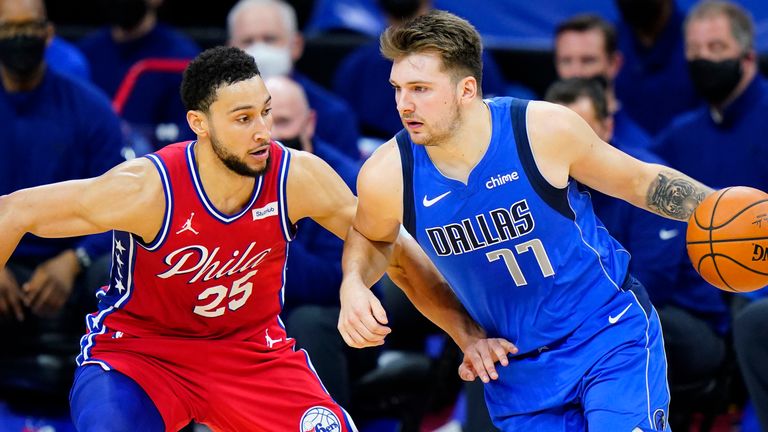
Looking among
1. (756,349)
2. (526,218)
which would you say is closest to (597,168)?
(526,218)

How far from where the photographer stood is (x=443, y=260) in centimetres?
469

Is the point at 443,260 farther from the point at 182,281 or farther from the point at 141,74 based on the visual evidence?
the point at 141,74

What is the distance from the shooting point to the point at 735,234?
462 cm

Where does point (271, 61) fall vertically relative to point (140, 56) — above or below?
below

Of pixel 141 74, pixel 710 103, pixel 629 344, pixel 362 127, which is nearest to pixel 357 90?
pixel 362 127

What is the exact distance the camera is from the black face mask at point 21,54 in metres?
6.76

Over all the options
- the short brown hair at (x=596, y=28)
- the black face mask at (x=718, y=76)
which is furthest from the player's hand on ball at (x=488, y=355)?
the short brown hair at (x=596, y=28)

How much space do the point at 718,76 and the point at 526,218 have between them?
3.00 m

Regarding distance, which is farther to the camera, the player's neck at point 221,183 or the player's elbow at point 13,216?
the player's neck at point 221,183

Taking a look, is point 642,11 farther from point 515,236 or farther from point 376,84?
point 515,236

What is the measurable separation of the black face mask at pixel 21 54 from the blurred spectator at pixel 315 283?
1.26m

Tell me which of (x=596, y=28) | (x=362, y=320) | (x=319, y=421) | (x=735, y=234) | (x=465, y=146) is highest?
(x=596, y=28)

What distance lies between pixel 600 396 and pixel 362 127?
463cm

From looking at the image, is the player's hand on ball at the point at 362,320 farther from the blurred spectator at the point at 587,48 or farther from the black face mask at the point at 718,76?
the blurred spectator at the point at 587,48
